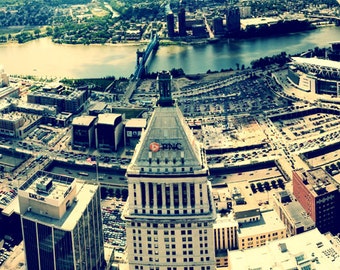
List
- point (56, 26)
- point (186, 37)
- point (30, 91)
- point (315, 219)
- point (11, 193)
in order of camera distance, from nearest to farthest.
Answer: point (315, 219) → point (11, 193) → point (30, 91) → point (186, 37) → point (56, 26)

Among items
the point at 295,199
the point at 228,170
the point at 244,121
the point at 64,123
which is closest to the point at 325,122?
the point at 244,121

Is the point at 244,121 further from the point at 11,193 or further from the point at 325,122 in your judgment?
the point at 11,193

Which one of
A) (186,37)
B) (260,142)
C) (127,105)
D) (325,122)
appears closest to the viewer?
(260,142)

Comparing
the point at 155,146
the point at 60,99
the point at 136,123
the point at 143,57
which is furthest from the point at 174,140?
the point at 143,57

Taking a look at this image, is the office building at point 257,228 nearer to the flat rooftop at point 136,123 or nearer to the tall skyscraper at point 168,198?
the tall skyscraper at point 168,198

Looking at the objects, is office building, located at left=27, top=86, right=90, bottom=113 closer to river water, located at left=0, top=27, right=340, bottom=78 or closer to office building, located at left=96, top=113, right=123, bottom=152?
office building, located at left=96, top=113, right=123, bottom=152

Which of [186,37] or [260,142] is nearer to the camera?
[260,142]

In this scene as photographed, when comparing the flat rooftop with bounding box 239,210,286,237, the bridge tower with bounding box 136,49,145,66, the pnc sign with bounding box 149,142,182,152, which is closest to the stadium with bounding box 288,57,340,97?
the bridge tower with bounding box 136,49,145,66

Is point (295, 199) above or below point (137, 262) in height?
below
